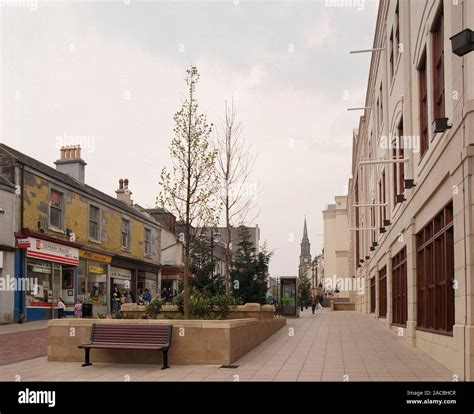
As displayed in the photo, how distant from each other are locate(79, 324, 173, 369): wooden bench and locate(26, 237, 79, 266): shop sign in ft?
45.3

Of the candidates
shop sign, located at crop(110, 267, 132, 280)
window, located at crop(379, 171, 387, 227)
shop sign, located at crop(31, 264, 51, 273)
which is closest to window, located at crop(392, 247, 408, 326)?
window, located at crop(379, 171, 387, 227)

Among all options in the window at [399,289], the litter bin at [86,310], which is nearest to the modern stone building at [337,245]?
the litter bin at [86,310]

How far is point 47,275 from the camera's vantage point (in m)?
25.7

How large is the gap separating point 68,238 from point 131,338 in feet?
58.3

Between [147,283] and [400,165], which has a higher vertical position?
[400,165]

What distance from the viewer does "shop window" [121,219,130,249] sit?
3522 centimetres

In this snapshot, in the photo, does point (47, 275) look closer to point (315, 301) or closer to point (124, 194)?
point (124, 194)

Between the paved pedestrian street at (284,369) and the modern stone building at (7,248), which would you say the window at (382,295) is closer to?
the paved pedestrian street at (284,369)

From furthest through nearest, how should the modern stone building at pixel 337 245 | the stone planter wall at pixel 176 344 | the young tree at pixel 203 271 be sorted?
the modern stone building at pixel 337 245
the young tree at pixel 203 271
the stone planter wall at pixel 176 344

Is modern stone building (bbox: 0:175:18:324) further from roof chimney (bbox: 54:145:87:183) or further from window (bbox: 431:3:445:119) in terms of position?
window (bbox: 431:3:445:119)

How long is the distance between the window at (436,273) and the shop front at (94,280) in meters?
18.1

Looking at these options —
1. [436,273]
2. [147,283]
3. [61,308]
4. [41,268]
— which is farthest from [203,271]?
[436,273]

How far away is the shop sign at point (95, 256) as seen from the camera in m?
29.0
